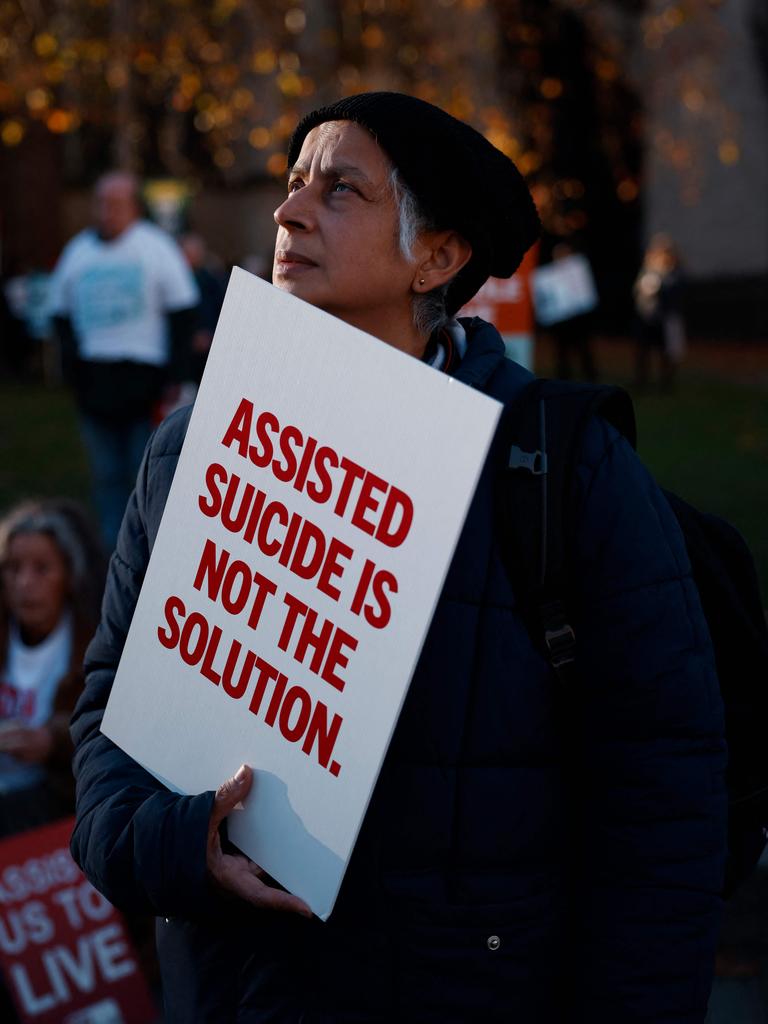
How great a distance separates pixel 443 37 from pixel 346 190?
11.4 meters

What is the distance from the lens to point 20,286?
22156mm

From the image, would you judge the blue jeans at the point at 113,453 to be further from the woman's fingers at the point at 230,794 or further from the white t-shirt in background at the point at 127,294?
the woman's fingers at the point at 230,794

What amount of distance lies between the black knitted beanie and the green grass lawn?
5199mm

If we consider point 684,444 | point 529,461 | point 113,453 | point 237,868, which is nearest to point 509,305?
point 113,453

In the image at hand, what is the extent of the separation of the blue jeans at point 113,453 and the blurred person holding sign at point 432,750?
18.3ft

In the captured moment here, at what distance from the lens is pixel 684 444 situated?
12.9 m

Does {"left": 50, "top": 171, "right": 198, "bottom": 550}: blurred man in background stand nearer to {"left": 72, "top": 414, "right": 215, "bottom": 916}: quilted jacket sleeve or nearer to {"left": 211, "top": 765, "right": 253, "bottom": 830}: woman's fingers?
{"left": 72, "top": 414, "right": 215, "bottom": 916}: quilted jacket sleeve

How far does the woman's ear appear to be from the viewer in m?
2.02

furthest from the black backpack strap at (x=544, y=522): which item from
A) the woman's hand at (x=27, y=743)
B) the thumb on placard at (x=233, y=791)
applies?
the woman's hand at (x=27, y=743)

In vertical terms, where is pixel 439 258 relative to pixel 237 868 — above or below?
above

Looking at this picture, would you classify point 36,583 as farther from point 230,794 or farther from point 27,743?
point 230,794

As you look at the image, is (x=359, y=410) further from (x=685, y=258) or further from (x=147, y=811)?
(x=685, y=258)

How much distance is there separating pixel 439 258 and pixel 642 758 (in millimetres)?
681

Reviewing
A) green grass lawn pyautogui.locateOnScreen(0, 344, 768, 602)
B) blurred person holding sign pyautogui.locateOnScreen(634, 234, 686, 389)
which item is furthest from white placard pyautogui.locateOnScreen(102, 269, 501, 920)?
blurred person holding sign pyautogui.locateOnScreen(634, 234, 686, 389)
